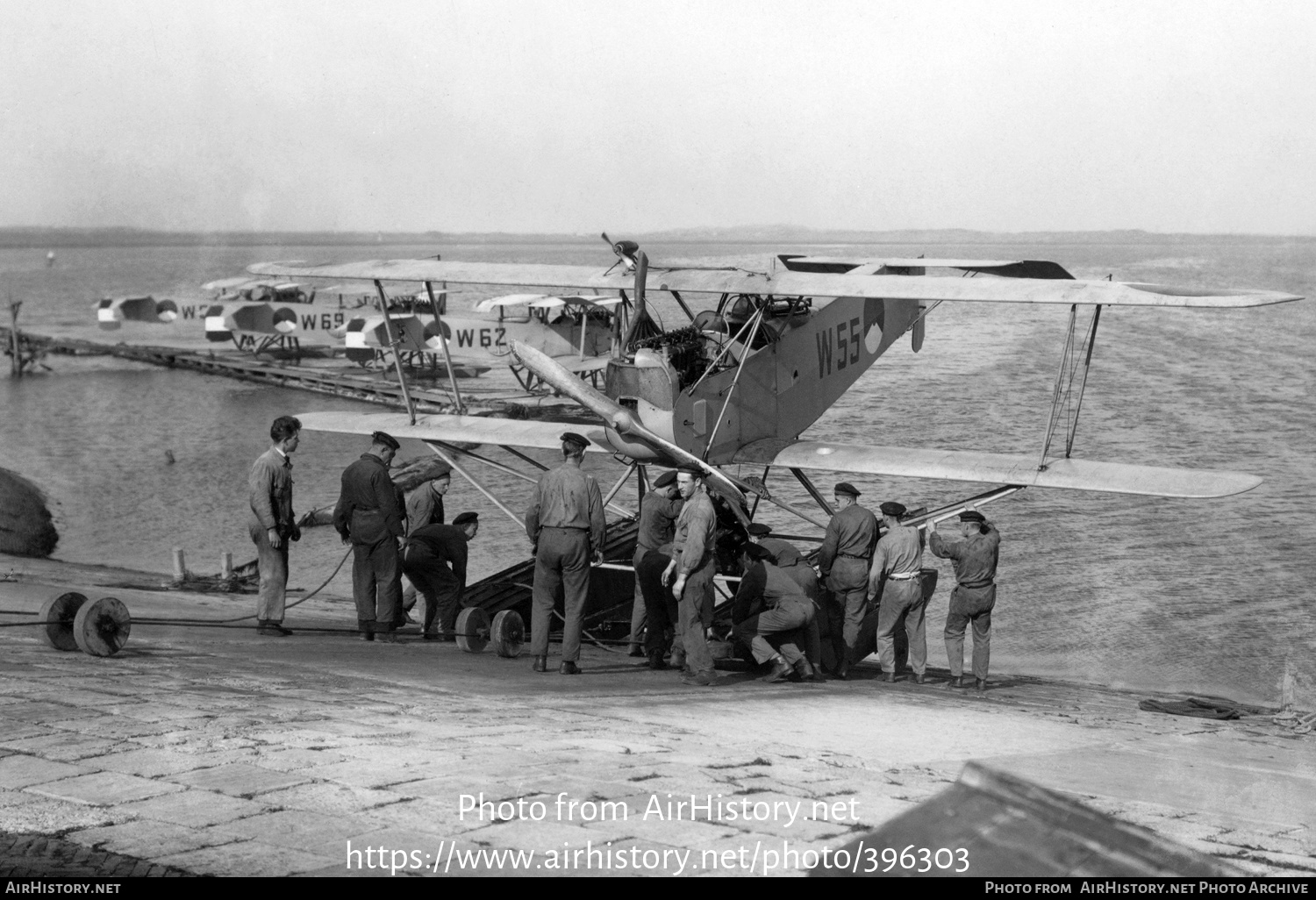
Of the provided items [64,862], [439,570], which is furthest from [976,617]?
[64,862]

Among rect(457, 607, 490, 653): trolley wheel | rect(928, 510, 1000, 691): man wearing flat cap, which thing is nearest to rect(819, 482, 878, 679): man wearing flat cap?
rect(928, 510, 1000, 691): man wearing flat cap

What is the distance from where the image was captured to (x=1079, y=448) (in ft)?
92.9

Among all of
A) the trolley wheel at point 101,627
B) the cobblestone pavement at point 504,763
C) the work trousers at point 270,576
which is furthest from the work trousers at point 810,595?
the trolley wheel at point 101,627

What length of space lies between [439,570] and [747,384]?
3619 mm

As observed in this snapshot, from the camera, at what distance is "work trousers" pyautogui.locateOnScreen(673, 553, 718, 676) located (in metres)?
9.23

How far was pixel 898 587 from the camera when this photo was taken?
33.9 ft

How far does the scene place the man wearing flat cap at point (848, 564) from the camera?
10.4 metres

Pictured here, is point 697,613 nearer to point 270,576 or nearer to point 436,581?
point 436,581

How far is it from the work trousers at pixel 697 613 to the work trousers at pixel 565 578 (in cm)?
73

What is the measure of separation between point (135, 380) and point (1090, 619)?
34.6 m

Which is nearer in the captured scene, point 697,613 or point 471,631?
point 697,613

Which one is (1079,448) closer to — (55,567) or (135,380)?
(55,567)
